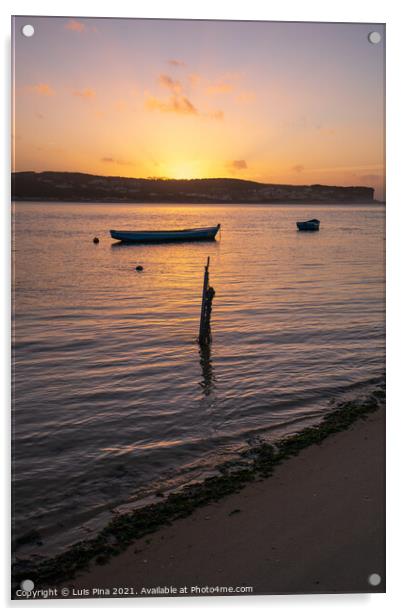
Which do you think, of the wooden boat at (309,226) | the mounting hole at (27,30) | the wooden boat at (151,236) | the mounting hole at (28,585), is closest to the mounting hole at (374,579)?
the mounting hole at (28,585)

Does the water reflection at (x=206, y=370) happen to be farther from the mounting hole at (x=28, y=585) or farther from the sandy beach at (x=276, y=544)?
the mounting hole at (x=28, y=585)

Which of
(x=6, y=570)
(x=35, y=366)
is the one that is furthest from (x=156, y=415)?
(x=6, y=570)

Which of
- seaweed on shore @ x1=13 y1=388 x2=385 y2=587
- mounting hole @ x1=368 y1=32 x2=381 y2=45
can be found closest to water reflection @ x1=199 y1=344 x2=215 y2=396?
seaweed on shore @ x1=13 y1=388 x2=385 y2=587

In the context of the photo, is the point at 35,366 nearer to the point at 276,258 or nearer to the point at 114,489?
the point at 114,489

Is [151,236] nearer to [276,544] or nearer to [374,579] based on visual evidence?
[276,544]

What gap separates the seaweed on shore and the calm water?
24 cm

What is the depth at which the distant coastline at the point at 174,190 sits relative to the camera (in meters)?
8.15

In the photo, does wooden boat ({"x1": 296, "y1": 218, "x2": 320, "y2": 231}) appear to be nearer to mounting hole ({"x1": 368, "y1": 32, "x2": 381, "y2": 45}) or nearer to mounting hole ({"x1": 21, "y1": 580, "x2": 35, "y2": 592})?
mounting hole ({"x1": 368, "y1": 32, "x2": 381, "y2": 45})

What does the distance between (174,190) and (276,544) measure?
17.2 feet

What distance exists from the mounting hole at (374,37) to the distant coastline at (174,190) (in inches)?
71.9

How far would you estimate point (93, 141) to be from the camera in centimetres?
733

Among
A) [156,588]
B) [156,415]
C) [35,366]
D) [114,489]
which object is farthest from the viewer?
[35,366]

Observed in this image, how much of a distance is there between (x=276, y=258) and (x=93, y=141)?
90.3 feet
